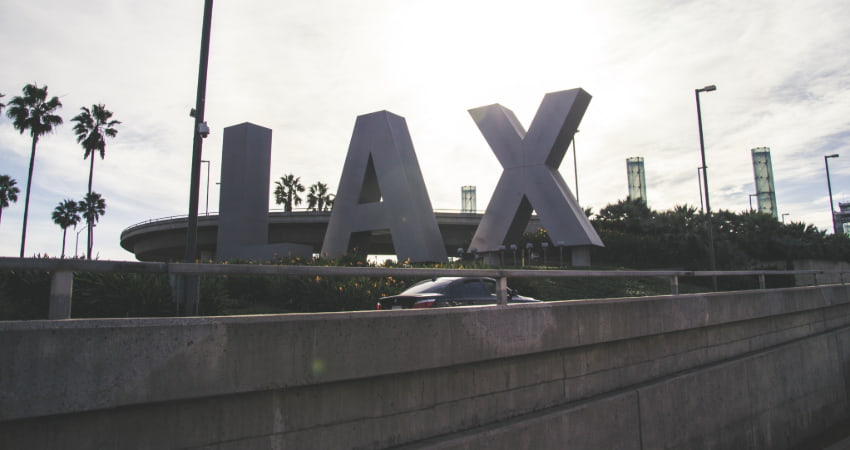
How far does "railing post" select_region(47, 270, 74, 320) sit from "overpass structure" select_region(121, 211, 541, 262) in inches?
1703

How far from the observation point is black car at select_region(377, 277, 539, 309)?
911cm

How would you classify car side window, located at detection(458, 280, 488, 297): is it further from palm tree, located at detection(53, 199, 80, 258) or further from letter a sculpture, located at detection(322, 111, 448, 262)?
palm tree, located at detection(53, 199, 80, 258)

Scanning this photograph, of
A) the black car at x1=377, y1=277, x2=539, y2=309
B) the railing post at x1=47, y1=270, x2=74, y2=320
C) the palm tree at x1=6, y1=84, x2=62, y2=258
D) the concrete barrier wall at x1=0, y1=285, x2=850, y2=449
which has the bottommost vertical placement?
the concrete barrier wall at x1=0, y1=285, x2=850, y2=449

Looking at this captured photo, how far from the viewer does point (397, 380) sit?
4.71 m

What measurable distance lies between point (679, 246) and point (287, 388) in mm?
43762

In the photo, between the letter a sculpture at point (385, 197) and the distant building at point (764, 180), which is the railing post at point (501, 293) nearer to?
the letter a sculpture at point (385, 197)

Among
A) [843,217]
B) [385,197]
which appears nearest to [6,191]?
[385,197]

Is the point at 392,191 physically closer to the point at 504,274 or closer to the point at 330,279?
the point at 330,279

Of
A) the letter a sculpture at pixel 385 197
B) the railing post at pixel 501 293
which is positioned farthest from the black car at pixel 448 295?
the letter a sculpture at pixel 385 197

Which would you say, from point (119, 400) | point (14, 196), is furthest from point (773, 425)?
point (14, 196)

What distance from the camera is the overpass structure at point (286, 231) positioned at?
158 ft

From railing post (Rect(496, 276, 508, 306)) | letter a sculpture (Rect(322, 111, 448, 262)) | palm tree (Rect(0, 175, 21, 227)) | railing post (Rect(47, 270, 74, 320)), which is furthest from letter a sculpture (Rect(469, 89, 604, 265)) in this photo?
palm tree (Rect(0, 175, 21, 227))

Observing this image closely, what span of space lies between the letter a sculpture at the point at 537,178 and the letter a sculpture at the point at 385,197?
5.78 metres

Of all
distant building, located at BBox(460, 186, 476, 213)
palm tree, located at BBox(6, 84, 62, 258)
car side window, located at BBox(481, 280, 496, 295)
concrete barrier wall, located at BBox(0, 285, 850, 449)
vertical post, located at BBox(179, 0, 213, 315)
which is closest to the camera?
concrete barrier wall, located at BBox(0, 285, 850, 449)
